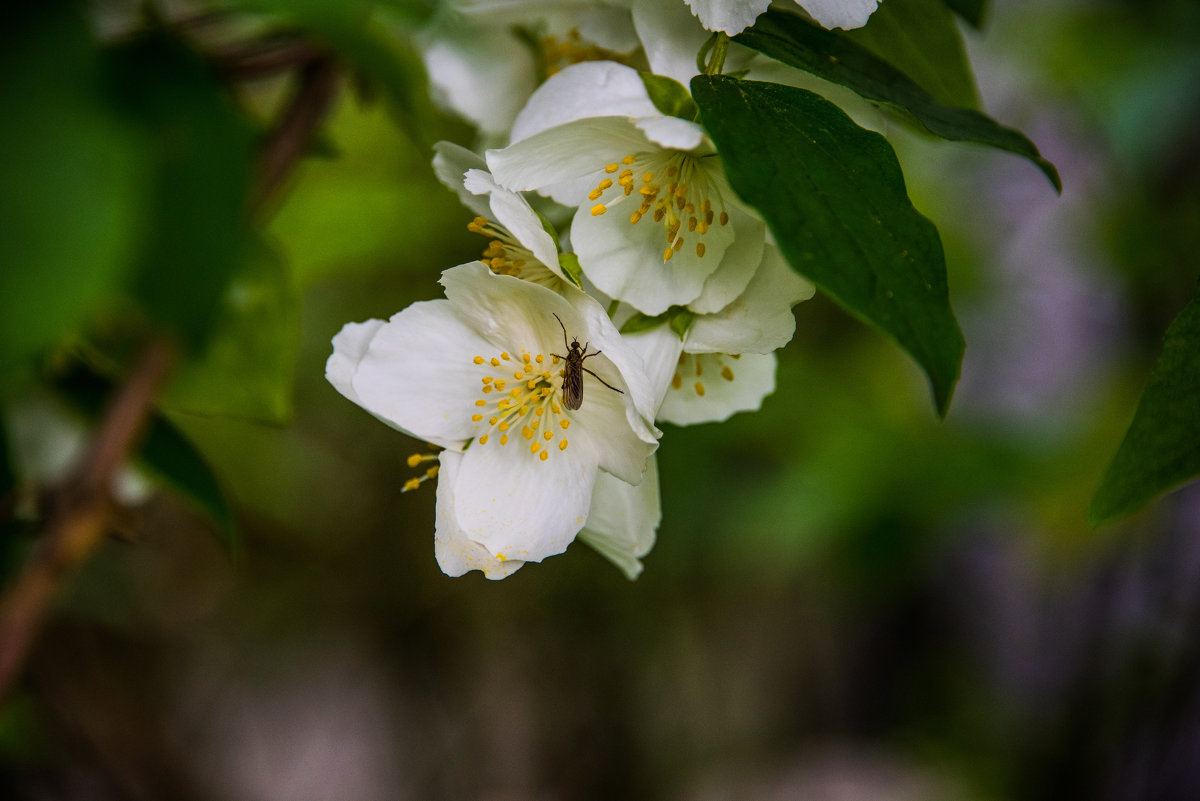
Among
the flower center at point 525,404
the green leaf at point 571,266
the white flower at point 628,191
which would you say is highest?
the white flower at point 628,191

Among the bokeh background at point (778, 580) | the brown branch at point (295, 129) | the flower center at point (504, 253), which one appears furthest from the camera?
the bokeh background at point (778, 580)

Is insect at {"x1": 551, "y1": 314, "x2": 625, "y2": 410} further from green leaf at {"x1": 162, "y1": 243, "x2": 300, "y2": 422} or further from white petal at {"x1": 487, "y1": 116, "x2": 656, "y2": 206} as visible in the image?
green leaf at {"x1": 162, "y1": 243, "x2": 300, "y2": 422}

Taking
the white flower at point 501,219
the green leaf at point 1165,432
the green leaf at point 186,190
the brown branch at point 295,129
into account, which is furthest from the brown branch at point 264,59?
the green leaf at point 1165,432

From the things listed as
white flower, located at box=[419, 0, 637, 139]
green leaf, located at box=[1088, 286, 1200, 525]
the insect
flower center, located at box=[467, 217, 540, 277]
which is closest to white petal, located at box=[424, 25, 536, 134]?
white flower, located at box=[419, 0, 637, 139]

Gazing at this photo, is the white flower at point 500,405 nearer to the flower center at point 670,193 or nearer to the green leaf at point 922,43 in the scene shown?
the flower center at point 670,193

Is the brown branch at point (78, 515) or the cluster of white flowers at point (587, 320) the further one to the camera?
the brown branch at point (78, 515)

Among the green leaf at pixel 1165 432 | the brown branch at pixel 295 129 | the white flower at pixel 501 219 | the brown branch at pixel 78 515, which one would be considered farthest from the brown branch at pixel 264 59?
the green leaf at pixel 1165 432

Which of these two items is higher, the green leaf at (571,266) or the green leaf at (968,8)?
the green leaf at (968,8)

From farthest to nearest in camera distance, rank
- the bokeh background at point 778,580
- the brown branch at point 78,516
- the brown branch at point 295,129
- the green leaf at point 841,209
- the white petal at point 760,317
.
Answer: the bokeh background at point 778,580
the brown branch at point 295,129
the brown branch at point 78,516
the white petal at point 760,317
the green leaf at point 841,209
